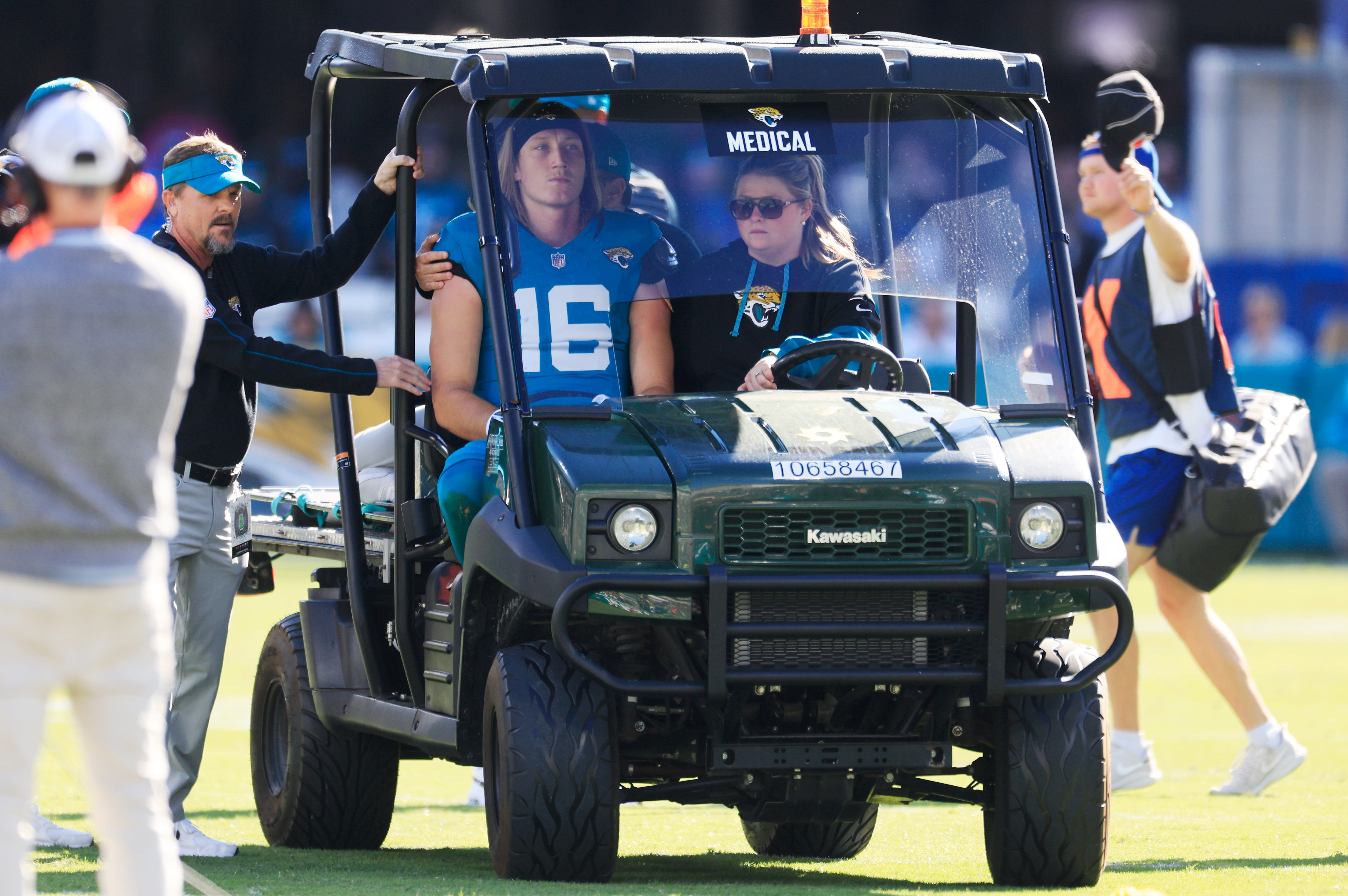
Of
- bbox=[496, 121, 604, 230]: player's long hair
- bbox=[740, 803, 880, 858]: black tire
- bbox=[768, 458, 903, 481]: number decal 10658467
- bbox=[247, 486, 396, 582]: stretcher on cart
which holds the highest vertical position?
bbox=[496, 121, 604, 230]: player's long hair

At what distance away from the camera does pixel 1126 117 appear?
24.2ft

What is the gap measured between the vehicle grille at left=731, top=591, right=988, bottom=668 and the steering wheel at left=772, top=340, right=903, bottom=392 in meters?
0.79

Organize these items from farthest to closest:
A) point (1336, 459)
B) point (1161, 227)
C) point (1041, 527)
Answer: point (1336, 459) < point (1161, 227) < point (1041, 527)

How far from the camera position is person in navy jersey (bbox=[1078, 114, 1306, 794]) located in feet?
26.9

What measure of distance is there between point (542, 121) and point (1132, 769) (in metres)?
3.72

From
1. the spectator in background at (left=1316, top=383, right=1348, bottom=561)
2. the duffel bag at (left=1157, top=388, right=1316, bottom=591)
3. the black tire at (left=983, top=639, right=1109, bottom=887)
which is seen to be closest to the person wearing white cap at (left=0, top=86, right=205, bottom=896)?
the black tire at (left=983, top=639, right=1109, bottom=887)

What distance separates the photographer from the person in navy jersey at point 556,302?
5.93 metres

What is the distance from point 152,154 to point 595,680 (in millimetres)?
17526

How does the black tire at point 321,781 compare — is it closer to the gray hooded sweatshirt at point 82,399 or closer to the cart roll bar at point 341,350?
the cart roll bar at point 341,350

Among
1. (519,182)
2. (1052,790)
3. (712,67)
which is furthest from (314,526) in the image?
(1052,790)

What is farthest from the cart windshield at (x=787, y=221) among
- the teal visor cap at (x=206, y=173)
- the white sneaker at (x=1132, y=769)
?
the white sneaker at (x=1132, y=769)

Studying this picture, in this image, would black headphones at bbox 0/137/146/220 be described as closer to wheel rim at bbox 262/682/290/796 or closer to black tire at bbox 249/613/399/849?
black tire at bbox 249/613/399/849

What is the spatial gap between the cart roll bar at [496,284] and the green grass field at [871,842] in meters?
1.18

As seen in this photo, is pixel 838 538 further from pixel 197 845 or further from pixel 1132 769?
pixel 1132 769
